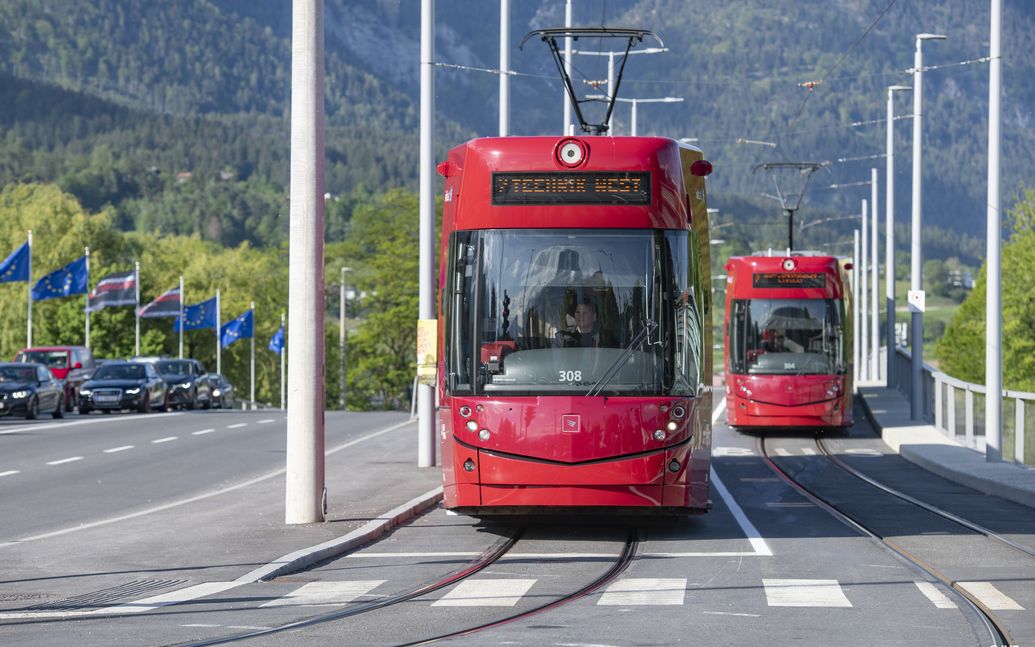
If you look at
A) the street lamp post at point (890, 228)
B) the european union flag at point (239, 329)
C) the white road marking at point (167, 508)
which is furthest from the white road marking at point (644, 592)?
the european union flag at point (239, 329)

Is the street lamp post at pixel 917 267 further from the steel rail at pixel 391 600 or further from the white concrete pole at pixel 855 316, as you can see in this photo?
the steel rail at pixel 391 600

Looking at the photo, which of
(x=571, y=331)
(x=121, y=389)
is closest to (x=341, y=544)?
(x=571, y=331)

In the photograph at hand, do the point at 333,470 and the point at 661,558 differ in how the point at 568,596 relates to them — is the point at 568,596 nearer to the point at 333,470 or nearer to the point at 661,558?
the point at 661,558

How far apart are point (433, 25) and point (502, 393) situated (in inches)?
397

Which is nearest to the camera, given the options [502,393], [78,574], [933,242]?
[78,574]

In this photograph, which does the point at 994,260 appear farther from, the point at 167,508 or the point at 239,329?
the point at 239,329

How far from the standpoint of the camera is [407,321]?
98438 millimetres

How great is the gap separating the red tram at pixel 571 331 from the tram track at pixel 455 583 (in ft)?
2.26

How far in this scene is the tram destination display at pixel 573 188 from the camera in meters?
15.9

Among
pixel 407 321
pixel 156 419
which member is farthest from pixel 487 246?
pixel 407 321

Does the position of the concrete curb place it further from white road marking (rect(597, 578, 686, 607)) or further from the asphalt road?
white road marking (rect(597, 578, 686, 607))

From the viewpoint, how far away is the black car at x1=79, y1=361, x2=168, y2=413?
4881 cm

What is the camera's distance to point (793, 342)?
35.0m

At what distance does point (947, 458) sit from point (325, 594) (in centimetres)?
1848
